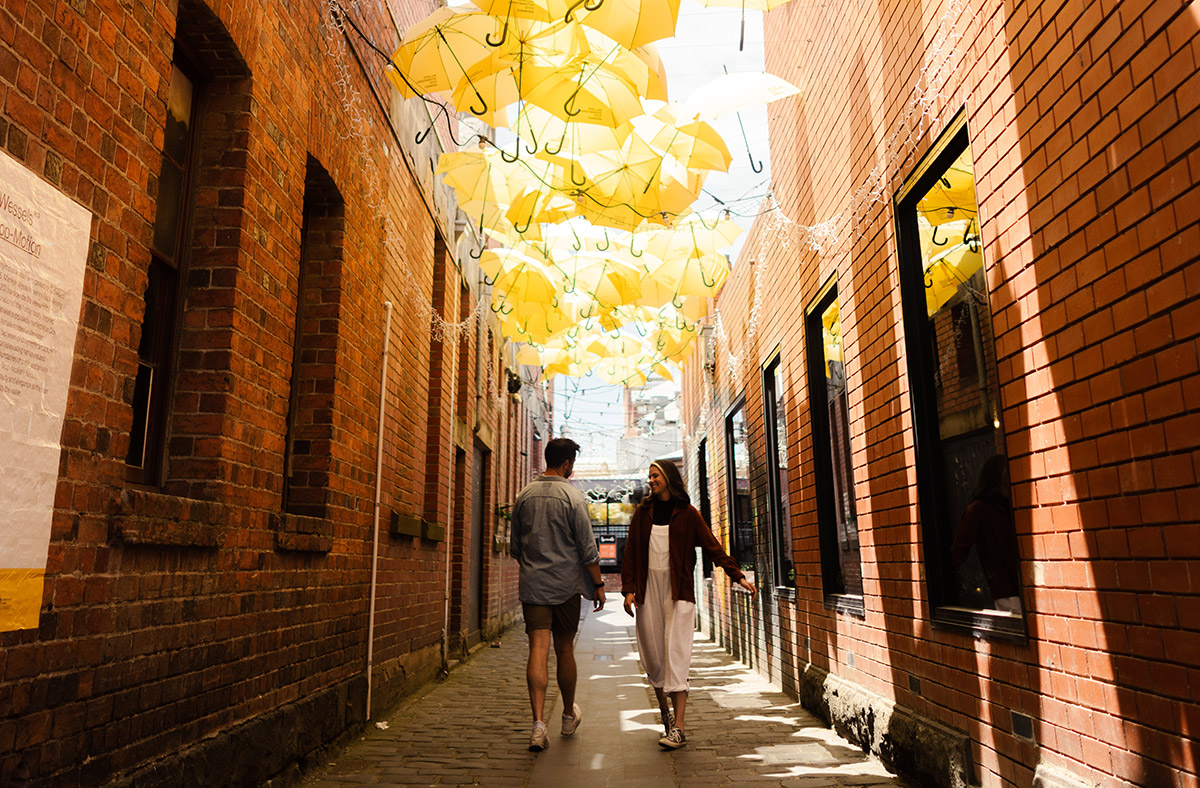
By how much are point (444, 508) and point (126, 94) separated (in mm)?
6571

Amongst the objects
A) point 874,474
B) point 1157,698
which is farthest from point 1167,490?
point 874,474

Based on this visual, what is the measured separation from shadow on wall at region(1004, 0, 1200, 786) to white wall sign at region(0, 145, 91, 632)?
309cm

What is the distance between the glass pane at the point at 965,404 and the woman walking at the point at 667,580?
1531 millimetres

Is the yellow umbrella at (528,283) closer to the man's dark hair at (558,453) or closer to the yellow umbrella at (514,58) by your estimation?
the man's dark hair at (558,453)

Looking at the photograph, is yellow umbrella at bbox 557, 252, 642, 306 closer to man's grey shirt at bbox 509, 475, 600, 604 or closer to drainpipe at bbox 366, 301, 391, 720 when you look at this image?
drainpipe at bbox 366, 301, 391, 720

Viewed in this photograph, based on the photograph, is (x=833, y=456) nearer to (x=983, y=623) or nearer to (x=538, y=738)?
(x=983, y=623)

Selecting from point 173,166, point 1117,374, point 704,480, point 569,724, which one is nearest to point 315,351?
point 173,166

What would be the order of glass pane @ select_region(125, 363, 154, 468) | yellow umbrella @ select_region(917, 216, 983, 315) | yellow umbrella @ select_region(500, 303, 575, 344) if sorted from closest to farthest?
glass pane @ select_region(125, 363, 154, 468) → yellow umbrella @ select_region(917, 216, 983, 315) → yellow umbrella @ select_region(500, 303, 575, 344)

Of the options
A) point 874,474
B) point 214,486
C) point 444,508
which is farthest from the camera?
point 444,508

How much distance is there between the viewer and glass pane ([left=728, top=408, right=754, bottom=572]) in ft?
32.3

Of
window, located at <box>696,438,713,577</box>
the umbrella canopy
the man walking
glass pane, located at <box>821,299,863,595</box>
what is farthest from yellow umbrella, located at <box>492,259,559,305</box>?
window, located at <box>696,438,713,577</box>

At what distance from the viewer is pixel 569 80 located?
4.45m

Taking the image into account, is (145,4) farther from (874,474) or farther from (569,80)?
(874,474)

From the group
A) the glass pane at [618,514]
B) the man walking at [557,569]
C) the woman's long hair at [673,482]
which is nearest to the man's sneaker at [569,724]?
the man walking at [557,569]
